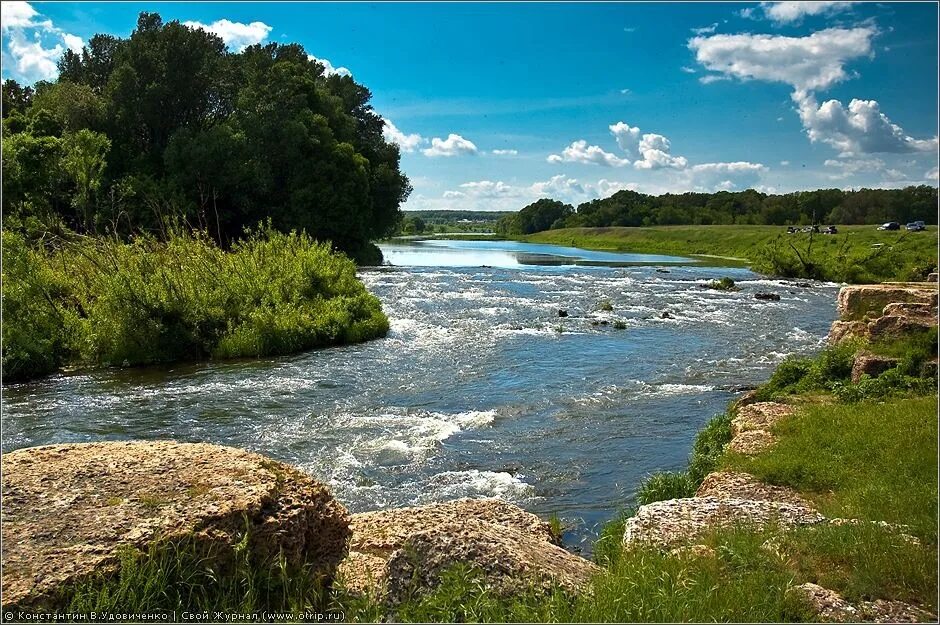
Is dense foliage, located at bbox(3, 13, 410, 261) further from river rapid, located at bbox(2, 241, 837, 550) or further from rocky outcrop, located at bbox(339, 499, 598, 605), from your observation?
rocky outcrop, located at bbox(339, 499, 598, 605)

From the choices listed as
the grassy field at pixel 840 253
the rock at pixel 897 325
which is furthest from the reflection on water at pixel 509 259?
the rock at pixel 897 325

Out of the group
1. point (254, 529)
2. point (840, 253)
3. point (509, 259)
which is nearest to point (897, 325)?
point (254, 529)

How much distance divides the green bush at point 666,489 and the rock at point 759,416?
6.89ft

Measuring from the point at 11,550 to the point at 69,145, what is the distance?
43.9 meters

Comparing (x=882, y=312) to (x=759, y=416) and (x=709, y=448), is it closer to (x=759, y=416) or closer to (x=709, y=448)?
(x=759, y=416)

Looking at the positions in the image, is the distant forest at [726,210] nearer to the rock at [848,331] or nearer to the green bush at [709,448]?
the rock at [848,331]

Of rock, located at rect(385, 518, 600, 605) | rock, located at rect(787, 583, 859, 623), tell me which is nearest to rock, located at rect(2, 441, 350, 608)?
rock, located at rect(385, 518, 600, 605)

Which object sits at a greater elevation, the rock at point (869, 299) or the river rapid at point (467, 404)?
the rock at point (869, 299)

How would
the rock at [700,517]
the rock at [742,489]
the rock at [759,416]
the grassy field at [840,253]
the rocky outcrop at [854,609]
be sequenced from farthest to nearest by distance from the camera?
the grassy field at [840,253], the rock at [759,416], the rock at [742,489], the rock at [700,517], the rocky outcrop at [854,609]

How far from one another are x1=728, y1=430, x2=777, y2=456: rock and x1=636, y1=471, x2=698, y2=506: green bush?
0.99 m

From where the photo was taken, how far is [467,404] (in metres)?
17.5

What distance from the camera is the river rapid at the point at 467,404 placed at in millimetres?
12391

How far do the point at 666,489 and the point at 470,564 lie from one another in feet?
19.9

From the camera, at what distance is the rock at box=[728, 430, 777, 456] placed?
36.8 feet
